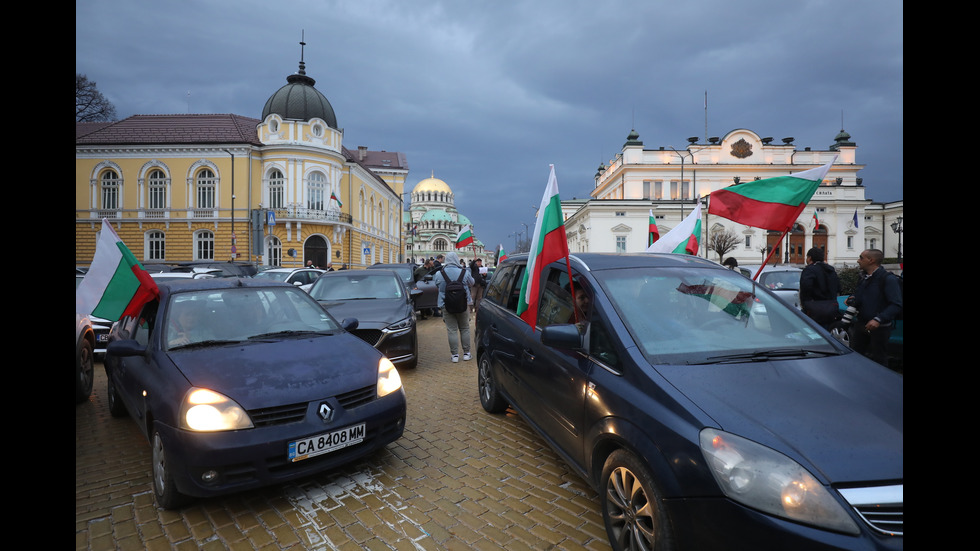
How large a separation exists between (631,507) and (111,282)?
437 centimetres

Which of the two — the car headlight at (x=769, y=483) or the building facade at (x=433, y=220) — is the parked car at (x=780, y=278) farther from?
the building facade at (x=433, y=220)

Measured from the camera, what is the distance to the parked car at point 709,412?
1.85 m

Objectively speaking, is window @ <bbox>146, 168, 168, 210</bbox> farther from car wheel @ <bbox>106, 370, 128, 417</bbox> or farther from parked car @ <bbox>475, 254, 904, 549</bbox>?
parked car @ <bbox>475, 254, 904, 549</bbox>

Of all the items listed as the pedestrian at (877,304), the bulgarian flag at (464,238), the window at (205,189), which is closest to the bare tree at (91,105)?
the window at (205,189)

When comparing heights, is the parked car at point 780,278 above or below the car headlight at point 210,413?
above

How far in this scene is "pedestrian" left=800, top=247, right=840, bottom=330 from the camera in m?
6.47

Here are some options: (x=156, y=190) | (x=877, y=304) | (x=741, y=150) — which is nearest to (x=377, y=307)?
(x=877, y=304)

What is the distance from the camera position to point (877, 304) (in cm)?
548

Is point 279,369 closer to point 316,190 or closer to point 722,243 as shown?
point 316,190

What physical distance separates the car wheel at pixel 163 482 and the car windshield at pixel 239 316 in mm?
784

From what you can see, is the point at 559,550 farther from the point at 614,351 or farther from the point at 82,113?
the point at 82,113

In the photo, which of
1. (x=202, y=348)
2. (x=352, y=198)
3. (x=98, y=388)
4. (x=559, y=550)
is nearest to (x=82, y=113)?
(x=352, y=198)

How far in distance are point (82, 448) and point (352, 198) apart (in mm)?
42624

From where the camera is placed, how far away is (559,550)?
281 cm
